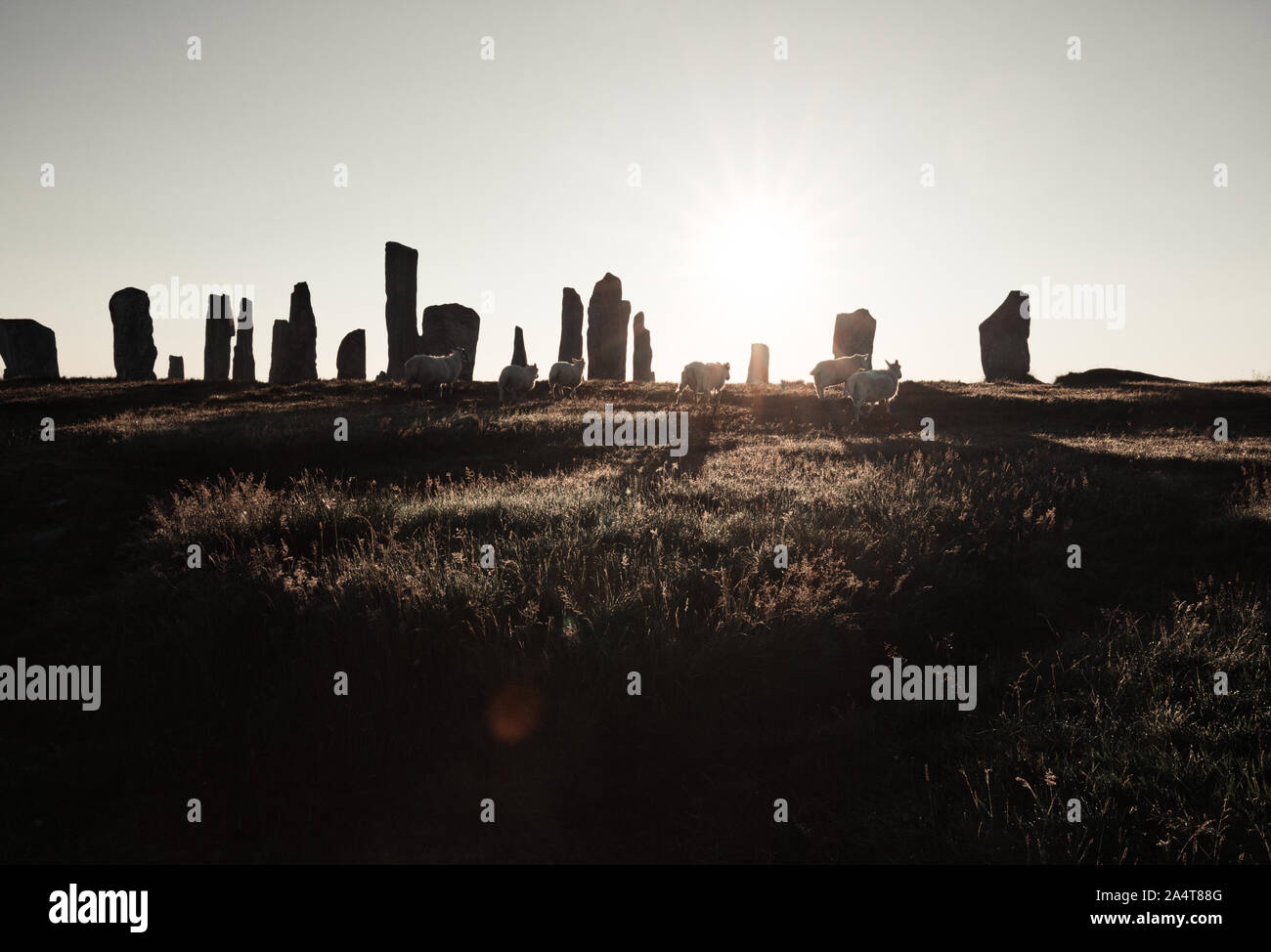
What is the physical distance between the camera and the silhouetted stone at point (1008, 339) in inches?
1583

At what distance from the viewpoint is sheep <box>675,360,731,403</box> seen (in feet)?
93.8

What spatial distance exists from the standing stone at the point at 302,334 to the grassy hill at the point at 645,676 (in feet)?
117

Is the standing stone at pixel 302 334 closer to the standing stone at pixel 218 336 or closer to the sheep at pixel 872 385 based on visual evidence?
the standing stone at pixel 218 336

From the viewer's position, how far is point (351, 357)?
4300 cm

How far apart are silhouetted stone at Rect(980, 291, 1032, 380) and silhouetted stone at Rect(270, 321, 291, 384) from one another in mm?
42349

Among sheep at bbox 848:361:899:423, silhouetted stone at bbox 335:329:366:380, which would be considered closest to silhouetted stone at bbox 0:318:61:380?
silhouetted stone at bbox 335:329:366:380

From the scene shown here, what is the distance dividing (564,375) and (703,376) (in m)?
6.15

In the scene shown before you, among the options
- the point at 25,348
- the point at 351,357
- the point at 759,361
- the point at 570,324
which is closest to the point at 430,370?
the point at 351,357

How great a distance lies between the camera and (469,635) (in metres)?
5.19

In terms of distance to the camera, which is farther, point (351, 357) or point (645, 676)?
point (351, 357)

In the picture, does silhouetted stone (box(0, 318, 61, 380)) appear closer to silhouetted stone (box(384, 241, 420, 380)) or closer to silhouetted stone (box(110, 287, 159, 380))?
silhouetted stone (box(110, 287, 159, 380))

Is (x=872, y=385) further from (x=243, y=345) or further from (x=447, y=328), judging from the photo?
(x=243, y=345)
